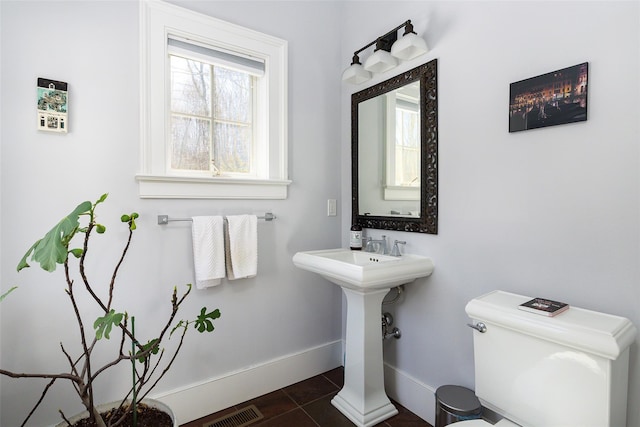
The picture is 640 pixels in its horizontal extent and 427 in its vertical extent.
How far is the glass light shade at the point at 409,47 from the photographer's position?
1592mm

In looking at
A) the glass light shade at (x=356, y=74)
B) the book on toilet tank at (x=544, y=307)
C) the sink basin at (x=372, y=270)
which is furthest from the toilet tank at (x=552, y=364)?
the glass light shade at (x=356, y=74)

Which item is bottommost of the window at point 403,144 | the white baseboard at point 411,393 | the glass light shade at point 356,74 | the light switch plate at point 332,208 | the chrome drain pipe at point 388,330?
the white baseboard at point 411,393

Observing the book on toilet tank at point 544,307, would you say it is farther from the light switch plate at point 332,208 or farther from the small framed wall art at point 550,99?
the light switch plate at point 332,208

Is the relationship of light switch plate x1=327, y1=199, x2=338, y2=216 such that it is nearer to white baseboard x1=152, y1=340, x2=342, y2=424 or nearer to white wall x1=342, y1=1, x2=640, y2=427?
white wall x1=342, y1=1, x2=640, y2=427

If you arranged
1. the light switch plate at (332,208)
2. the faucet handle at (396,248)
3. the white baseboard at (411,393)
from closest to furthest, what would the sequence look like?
the white baseboard at (411,393)
the faucet handle at (396,248)
the light switch plate at (332,208)

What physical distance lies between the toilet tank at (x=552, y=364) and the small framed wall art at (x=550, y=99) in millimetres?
698

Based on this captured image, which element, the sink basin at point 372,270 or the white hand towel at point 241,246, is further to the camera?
the white hand towel at point 241,246

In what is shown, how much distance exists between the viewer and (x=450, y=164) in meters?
1.59

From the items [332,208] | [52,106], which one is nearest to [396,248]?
[332,208]

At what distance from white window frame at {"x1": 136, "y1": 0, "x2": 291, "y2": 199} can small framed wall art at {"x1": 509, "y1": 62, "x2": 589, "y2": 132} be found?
1.24 meters

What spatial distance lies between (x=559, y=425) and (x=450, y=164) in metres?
1.09

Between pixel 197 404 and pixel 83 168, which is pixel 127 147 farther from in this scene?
pixel 197 404

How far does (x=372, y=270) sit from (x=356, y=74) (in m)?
1.20

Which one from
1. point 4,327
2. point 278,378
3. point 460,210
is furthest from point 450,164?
point 4,327
